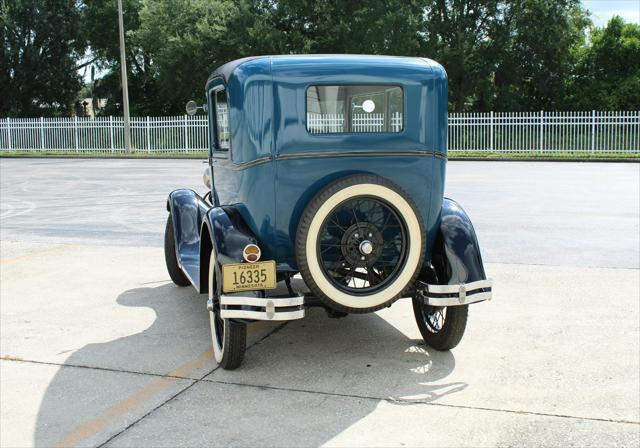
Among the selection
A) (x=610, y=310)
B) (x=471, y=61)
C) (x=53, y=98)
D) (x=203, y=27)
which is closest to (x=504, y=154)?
(x=471, y=61)

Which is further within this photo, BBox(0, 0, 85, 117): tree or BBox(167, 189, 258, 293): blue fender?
BBox(0, 0, 85, 117): tree

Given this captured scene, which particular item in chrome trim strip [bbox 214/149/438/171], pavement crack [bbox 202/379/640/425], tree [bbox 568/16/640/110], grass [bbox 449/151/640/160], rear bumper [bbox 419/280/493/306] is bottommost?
pavement crack [bbox 202/379/640/425]

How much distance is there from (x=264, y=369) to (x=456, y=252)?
4.73 ft

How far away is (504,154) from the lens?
2822cm

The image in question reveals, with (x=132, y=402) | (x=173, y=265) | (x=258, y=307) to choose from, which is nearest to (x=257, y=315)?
(x=258, y=307)

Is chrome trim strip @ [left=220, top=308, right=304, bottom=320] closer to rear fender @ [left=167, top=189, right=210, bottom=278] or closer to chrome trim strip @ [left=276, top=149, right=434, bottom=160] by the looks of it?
chrome trim strip @ [left=276, top=149, right=434, bottom=160]

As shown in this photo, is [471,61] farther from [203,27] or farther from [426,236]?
[426,236]

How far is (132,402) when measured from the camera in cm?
387

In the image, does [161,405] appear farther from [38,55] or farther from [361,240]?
[38,55]

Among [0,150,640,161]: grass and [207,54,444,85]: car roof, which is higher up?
[207,54,444,85]: car roof

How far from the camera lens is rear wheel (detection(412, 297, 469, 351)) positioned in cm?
450

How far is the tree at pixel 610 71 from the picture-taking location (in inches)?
1377

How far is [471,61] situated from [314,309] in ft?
108

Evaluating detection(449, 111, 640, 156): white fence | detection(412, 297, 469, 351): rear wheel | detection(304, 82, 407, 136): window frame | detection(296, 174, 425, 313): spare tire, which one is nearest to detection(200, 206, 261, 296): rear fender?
detection(296, 174, 425, 313): spare tire
